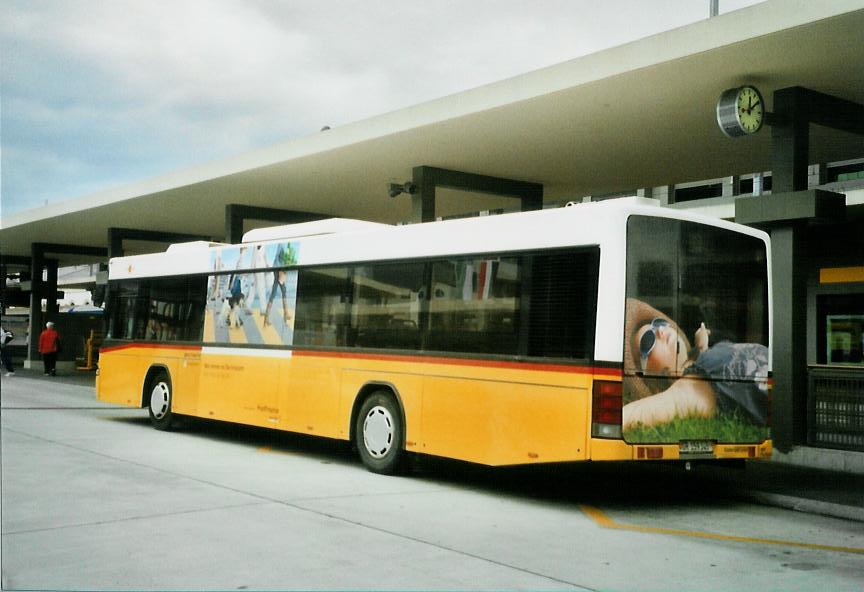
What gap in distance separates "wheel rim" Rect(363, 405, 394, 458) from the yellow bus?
0.10 ft

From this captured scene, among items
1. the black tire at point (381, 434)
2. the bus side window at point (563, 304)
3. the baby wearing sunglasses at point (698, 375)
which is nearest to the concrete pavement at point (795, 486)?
the baby wearing sunglasses at point (698, 375)

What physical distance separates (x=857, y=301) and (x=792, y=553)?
1506 centimetres

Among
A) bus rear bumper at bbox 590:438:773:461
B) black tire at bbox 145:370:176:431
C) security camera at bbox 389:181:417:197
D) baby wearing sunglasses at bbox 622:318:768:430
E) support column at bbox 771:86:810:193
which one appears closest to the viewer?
bus rear bumper at bbox 590:438:773:461

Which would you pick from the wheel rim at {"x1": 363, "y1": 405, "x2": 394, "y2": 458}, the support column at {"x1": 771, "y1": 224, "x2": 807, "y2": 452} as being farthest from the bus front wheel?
the support column at {"x1": 771, "y1": 224, "x2": 807, "y2": 452}

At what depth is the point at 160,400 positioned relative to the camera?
53.3 ft

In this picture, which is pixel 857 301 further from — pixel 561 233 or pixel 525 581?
pixel 525 581

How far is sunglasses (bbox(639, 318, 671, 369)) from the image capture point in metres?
9.16

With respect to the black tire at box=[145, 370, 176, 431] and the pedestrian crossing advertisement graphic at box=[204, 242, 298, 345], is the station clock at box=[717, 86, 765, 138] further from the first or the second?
the black tire at box=[145, 370, 176, 431]

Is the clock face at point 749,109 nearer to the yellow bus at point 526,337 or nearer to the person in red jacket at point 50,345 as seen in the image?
the yellow bus at point 526,337

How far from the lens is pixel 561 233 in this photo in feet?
31.0

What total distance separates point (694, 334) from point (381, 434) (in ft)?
12.7

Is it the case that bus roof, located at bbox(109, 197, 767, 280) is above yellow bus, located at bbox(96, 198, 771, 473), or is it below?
above

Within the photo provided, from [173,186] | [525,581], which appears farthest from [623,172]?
[525,581]

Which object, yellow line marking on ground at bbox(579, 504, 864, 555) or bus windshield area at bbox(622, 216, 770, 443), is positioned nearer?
yellow line marking on ground at bbox(579, 504, 864, 555)
